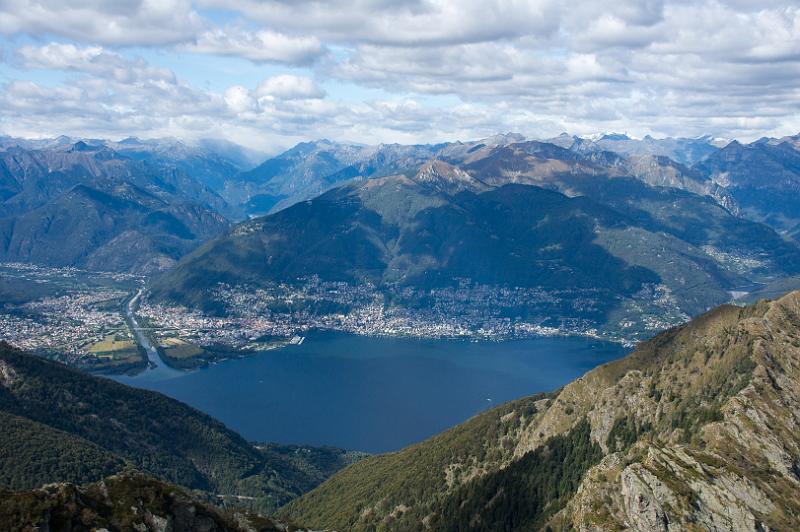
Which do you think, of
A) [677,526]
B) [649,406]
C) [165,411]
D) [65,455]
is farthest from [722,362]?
[165,411]

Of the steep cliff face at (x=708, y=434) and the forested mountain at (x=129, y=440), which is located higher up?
the steep cliff face at (x=708, y=434)

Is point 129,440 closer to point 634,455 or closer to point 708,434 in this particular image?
point 634,455

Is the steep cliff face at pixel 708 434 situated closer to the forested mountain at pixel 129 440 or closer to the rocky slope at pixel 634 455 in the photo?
the rocky slope at pixel 634 455

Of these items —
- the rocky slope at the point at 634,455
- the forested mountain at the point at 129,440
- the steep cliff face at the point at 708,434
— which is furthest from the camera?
the forested mountain at the point at 129,440

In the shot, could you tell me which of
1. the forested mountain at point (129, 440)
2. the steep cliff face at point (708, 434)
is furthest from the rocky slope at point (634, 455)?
the forested mountain at point (129, 440)

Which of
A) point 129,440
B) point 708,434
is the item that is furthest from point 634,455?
point 129,440

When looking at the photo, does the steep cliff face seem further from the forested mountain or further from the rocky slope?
the forested mountain

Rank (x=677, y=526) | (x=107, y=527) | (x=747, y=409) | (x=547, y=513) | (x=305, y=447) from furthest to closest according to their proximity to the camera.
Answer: (x=305, y=447) < (x=547, y=513) < (x=747, y=409) < (x=677, y=526) < (x=107, y=527)

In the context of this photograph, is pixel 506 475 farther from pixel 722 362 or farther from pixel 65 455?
pixel 65 455
